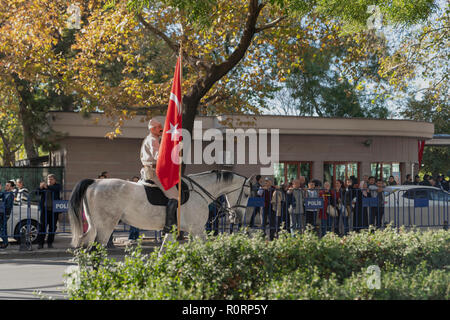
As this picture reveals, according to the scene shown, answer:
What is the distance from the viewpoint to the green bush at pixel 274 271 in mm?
5301

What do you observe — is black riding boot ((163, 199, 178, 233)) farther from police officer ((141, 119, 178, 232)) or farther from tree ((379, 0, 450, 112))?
tree ((379, 0, 450, 112))

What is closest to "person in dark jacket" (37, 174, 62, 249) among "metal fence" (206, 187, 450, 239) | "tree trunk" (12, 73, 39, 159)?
"metal fence" (206, 187, 450, 239)

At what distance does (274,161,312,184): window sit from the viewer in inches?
1073

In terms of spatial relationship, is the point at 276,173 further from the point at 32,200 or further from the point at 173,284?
the point at 173,284

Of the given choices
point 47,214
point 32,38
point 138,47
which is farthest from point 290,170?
point 32,38

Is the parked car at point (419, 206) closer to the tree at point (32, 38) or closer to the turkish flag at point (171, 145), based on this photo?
the turkish flag at point (171, 145)

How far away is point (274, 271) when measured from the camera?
241 inches

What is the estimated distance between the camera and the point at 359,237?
7457 millimetres

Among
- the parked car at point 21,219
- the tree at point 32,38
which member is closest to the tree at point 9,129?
the tree at point 32,38

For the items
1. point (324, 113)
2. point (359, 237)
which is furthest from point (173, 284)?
point (324, 113)

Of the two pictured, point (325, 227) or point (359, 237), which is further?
point (325, 227)

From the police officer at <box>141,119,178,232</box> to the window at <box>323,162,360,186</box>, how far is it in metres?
19.0

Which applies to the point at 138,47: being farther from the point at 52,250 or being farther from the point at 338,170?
the point at 338,170

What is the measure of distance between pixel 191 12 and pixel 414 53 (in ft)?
27.4
